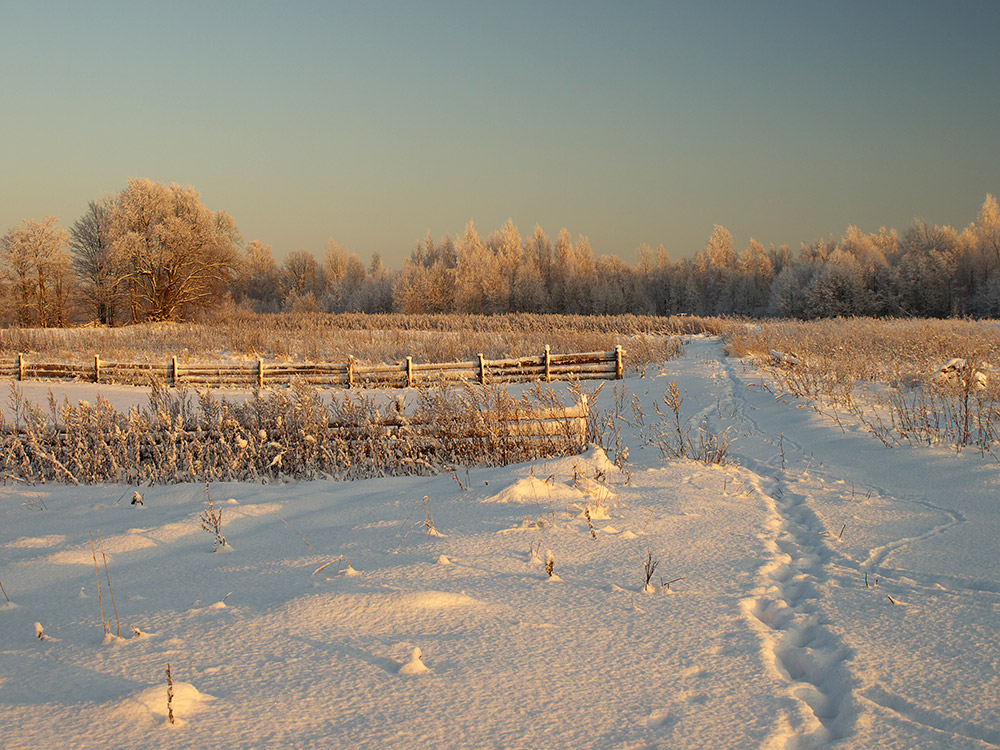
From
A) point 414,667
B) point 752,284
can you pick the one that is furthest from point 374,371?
point 752,284

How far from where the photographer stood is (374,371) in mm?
16719

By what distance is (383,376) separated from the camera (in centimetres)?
1666

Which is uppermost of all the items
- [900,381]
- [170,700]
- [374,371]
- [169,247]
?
[169,247]

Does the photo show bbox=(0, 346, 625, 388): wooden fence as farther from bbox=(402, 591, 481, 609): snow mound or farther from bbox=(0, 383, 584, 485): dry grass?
bbox=(402, 591, 481, 609): snow mound

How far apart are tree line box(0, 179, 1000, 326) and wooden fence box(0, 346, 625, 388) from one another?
17.0 metres

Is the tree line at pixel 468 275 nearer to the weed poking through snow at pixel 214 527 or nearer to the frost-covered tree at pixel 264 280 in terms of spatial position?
the frost-covered tree at pixel 264 280

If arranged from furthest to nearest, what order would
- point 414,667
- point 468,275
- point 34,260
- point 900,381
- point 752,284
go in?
point 752,284, point 468,275, point 34,260, point 900,381, point 414,667

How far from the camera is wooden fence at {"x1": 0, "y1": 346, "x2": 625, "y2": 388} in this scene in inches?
642

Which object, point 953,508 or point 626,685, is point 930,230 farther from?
point 626,685

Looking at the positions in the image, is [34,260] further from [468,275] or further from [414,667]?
[414,667]

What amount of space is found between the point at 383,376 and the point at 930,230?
2421 inches

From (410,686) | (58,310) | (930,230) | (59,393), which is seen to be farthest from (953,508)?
(930,230)

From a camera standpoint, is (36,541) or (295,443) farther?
(295,443)

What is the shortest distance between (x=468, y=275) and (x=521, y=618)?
60.4m
